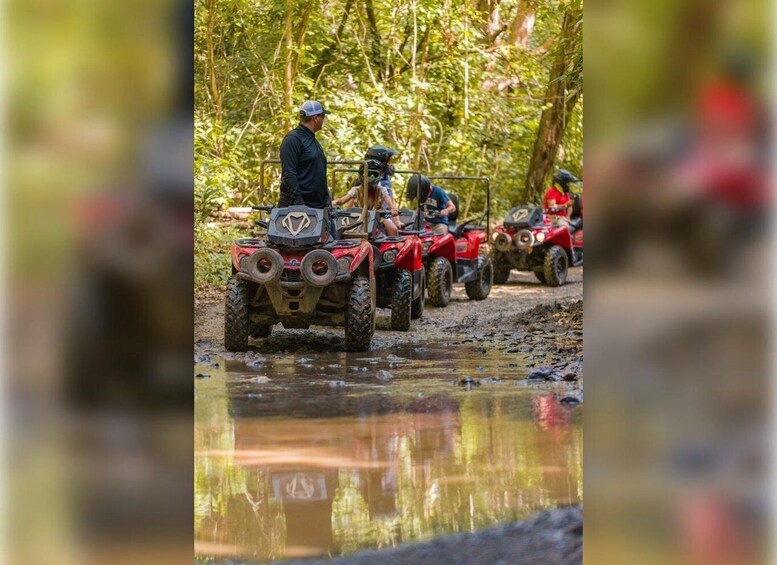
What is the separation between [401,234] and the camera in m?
12.1

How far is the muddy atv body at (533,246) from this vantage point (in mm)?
16047

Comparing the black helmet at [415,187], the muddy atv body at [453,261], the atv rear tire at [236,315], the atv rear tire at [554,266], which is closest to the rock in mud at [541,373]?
the atv rear tire at [236,315]

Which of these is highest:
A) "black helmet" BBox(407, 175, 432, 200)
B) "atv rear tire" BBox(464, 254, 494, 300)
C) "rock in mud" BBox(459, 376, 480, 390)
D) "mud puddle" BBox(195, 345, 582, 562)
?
"black helmet" BBox(407, 175, 432, 200)

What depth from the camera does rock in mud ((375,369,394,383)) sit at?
8.33 metres

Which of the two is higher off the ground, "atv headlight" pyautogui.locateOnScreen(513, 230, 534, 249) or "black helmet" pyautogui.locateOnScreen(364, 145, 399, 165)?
"black helmet" pyautogui.locateOnScreen(364, 145, 399, 165)

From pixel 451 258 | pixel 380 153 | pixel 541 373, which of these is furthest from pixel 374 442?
pixel 451 258

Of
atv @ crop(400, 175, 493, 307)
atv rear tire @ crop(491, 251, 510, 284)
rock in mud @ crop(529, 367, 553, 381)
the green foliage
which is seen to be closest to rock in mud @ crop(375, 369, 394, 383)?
rock in mud @ crop(529, 367, 553, 381)

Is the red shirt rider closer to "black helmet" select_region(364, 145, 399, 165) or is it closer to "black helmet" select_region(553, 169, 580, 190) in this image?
"black helmet" select_region(553, 169, 580, 190)

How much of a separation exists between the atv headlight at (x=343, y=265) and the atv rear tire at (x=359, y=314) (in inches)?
9.0

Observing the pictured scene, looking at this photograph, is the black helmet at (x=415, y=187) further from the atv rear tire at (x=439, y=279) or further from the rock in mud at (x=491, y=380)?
the rock in mud at (x=491, y=380)

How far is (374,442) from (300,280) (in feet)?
11.4

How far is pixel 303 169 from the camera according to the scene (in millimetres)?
9961

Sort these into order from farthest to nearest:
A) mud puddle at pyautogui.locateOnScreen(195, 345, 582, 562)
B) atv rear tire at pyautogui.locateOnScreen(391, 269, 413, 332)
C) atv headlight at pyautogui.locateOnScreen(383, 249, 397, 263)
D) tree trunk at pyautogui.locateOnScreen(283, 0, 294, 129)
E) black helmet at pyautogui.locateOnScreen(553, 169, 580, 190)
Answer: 1. black helmet at pyautogui.locateOnScreen(553, 169, 580, 190)
2. tree trunk at pyautogui.locateOnScreen(283, 0, 294, 129)
3. atv rear tire at pyautogui.locateOnScreen(391, 269, 413, 332)
4. atv headlight at pyautogui.locateOnScreen(383, 249, 397, 263)
5. mud puddle at pyautogui.locateOnScreen(195, 345, 582, 562)

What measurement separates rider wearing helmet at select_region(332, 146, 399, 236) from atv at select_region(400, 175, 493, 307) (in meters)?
0.42
